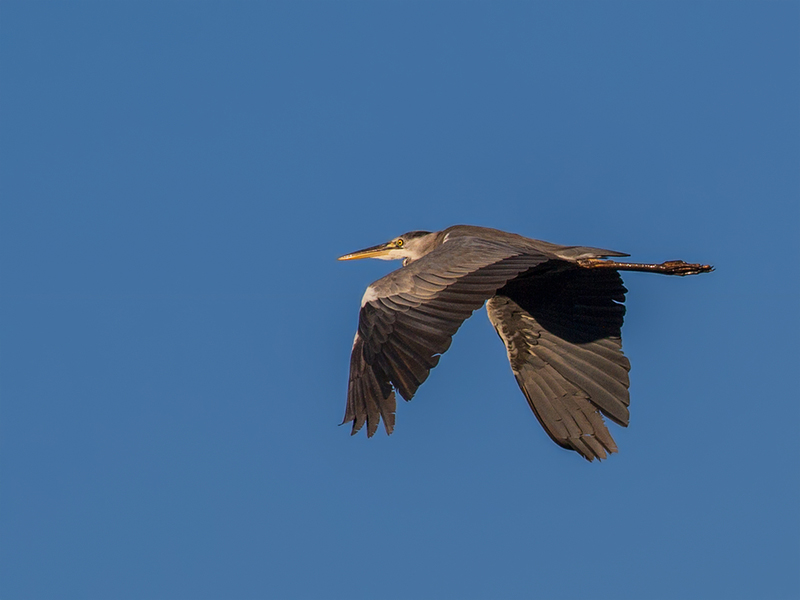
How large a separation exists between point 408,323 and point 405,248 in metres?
4.12

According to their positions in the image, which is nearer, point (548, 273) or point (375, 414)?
point (375, 414)

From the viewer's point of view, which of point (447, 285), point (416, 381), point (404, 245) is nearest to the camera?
point (416, 381)

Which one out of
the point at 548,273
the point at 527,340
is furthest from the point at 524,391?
the point at 548,273

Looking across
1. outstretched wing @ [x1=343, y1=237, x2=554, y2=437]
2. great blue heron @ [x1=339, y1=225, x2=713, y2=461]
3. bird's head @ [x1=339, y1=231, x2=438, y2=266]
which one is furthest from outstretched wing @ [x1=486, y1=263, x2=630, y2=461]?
outstretched wing @ [x1=343, y1=237, x2=554, y2=437]

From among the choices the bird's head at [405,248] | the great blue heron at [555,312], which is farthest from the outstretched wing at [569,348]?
the bird's head at [405,248]

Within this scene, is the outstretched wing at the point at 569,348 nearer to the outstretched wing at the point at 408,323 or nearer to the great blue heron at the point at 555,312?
the great blue heron at the point at 555,312

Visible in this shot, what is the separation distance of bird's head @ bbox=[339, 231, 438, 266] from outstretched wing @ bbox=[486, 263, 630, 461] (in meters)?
1.37

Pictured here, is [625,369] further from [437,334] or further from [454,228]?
[437,334]

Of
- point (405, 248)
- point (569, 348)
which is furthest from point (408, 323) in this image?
point (405, 248)

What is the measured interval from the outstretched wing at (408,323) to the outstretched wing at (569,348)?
167 centimetres

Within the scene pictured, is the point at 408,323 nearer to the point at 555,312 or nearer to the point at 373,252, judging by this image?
the point at 555,312

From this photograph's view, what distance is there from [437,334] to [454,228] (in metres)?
3.24

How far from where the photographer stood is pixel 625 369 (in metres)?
11.1

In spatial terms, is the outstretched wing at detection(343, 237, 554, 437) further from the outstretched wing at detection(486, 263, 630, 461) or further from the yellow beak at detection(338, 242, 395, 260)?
the yellow beak at detection(338, 242, 395, 260)
